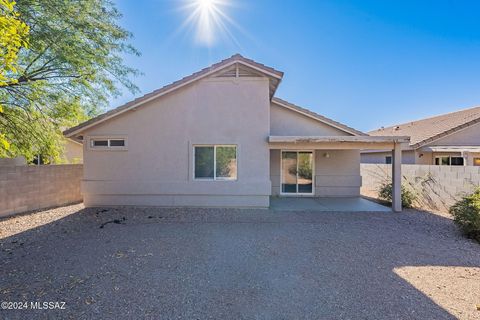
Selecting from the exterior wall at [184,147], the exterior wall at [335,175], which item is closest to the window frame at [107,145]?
the exterior wall at [184,147]

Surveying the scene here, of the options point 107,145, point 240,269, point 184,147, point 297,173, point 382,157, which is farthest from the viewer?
point 382,157

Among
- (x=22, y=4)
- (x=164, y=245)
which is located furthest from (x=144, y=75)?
(x=164, y=245)

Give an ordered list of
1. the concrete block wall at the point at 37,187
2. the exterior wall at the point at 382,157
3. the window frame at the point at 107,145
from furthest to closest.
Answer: the exterior wall at the point at 382,157
the window frame at the point at 107,145
the concrete block wall at the point at 37,187

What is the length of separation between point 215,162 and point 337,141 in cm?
518

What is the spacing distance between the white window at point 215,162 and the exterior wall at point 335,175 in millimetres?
4027

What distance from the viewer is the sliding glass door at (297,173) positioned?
13.1 metres

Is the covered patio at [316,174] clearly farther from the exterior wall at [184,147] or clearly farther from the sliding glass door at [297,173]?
the exterior wall at [184,147]

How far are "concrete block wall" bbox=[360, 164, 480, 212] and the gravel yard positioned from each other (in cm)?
235

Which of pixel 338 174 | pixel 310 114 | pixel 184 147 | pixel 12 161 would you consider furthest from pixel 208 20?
pixel 338 174

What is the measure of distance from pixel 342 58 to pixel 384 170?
25.2 feet

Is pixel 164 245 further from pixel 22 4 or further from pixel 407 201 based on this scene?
pixel 407 201

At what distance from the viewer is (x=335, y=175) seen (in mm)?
12922

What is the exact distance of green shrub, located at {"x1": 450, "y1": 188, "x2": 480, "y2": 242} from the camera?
6428 mm

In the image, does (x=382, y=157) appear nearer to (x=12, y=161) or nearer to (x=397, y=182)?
(x=397, y=182)
